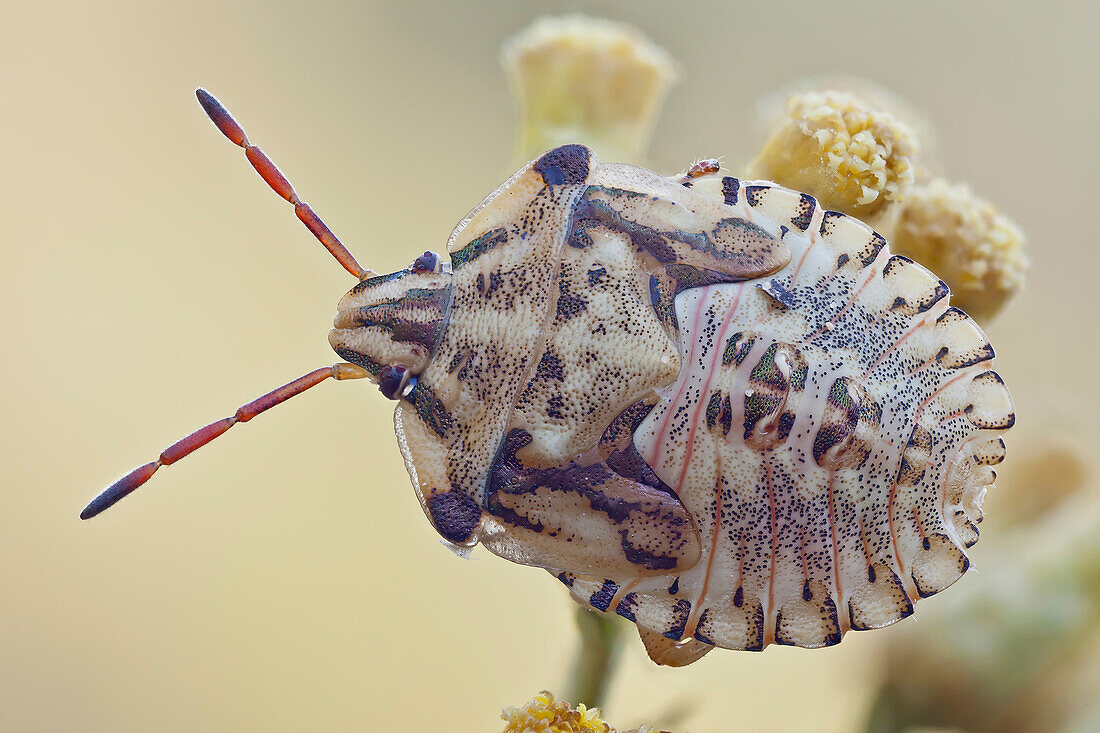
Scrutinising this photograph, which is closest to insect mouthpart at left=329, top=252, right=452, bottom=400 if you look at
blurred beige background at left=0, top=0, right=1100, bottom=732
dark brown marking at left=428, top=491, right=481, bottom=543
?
dark brown marking at left=428, top=491, right=481, bottom=543

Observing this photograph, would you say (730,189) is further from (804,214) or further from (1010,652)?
(1010,652)

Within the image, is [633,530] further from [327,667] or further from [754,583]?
[327,667]

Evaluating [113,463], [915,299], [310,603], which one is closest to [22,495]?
[113,463]

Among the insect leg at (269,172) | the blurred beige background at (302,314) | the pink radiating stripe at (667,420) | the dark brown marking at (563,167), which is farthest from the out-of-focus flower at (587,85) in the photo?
the pink radiating stripe at (667,420)

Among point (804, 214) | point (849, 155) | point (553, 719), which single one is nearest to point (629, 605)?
point (553, 719)

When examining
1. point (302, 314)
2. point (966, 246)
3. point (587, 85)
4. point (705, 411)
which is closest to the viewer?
point (705, 411)

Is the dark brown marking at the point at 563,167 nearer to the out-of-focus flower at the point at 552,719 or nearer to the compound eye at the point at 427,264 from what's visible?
the compound eye at the point at 427,264

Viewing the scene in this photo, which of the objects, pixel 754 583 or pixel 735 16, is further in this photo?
pixel 735 16
